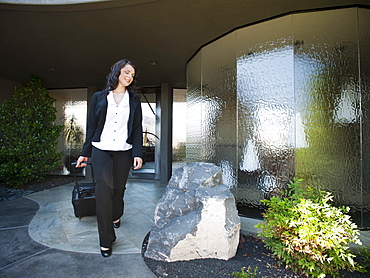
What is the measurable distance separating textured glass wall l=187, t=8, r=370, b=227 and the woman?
67.8 inches

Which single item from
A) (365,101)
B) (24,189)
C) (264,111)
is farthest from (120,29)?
(24,189)

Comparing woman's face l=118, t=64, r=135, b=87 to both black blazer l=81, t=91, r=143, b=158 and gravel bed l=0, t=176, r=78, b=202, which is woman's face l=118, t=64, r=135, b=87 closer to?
black blazer l=81, t=91, r=143, b=158

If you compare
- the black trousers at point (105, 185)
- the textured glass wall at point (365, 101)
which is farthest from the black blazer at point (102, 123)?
the textured glass wall at point (365, 101)

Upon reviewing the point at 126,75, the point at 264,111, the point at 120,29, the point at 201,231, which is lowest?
the point at 201,231

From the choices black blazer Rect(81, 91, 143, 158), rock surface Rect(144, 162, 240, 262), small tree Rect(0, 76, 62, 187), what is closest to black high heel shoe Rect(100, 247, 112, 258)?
rock surface Rect(144, 162, 240, 262)

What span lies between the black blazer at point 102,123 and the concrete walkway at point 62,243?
90cm

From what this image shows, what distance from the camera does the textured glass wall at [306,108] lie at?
2600 millimetres

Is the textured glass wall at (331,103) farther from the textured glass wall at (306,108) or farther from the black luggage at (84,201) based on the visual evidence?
the black luggage at (84,201)

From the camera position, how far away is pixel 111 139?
1.88m

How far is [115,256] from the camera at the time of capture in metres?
1.88

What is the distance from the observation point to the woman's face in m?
1.90

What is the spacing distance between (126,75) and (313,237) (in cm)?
191

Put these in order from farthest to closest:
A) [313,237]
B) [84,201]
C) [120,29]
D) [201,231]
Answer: [120,29], [84,201], [201,231], [313,237]

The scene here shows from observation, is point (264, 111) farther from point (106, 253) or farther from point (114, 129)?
point (106, 253)
